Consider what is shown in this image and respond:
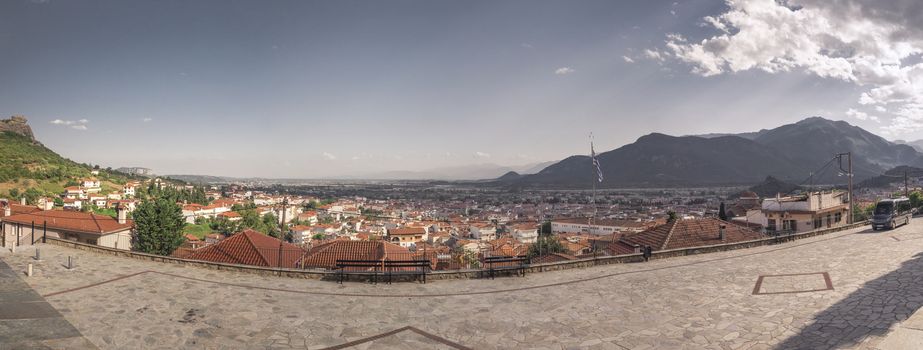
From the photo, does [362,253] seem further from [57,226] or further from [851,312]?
[57,226]

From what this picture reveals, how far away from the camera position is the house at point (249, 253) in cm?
1927

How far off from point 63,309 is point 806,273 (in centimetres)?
1832

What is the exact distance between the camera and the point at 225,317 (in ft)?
28.6

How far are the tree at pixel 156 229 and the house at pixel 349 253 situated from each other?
27.7 m

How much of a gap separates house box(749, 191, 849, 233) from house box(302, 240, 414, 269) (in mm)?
30697

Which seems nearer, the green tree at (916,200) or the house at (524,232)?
the green tree at (916,200)

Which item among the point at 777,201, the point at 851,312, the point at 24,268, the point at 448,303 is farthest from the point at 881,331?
the point at 777,201

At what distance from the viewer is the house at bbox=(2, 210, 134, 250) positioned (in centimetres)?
2805

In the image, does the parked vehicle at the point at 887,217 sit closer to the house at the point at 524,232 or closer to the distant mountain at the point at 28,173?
the house at the point at 524,232

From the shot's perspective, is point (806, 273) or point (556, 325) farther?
point (806, 273)

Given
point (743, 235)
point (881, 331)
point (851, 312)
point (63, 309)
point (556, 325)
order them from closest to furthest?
point (881, 331)
point (851, 312)
point (556, 325)
point (63, 309)
point (743, 235)

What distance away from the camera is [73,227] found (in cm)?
3136

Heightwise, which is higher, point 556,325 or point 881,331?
point 881,331

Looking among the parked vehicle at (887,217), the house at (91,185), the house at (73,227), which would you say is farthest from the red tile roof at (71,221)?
the house at (91,185)
